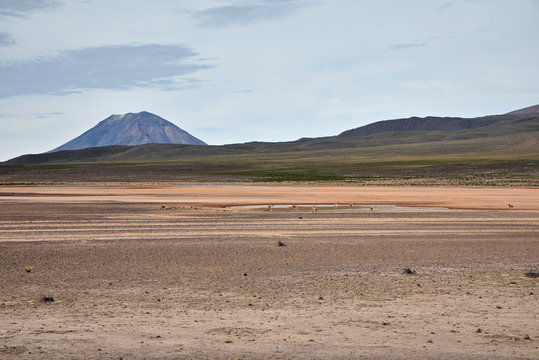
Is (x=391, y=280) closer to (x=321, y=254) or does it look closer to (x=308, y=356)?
(x=321, y=254)

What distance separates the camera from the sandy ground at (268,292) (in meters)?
7.95

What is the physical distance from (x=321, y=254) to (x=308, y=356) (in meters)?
8.51

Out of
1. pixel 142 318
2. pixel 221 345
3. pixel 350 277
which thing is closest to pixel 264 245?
pixel 350 277

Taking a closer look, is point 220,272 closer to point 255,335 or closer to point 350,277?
point 350,277

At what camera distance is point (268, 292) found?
36.9 feet

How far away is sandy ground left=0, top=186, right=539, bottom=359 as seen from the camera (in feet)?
26.1

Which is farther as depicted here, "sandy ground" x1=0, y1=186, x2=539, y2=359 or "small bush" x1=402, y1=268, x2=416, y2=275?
"small bush" x1=402, y1=268, x2=416, y2=275

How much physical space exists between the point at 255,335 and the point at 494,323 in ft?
11.4

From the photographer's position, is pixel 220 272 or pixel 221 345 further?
pixel 220 272

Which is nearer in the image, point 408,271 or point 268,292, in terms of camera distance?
point 268,292

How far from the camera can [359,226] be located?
912 inches

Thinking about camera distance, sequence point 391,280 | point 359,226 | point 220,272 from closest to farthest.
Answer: point 391,280, point 220,272, point 359,226

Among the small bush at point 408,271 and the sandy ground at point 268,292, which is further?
the small bush at point 408,271

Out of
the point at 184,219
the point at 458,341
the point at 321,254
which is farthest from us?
the point at 184,219
